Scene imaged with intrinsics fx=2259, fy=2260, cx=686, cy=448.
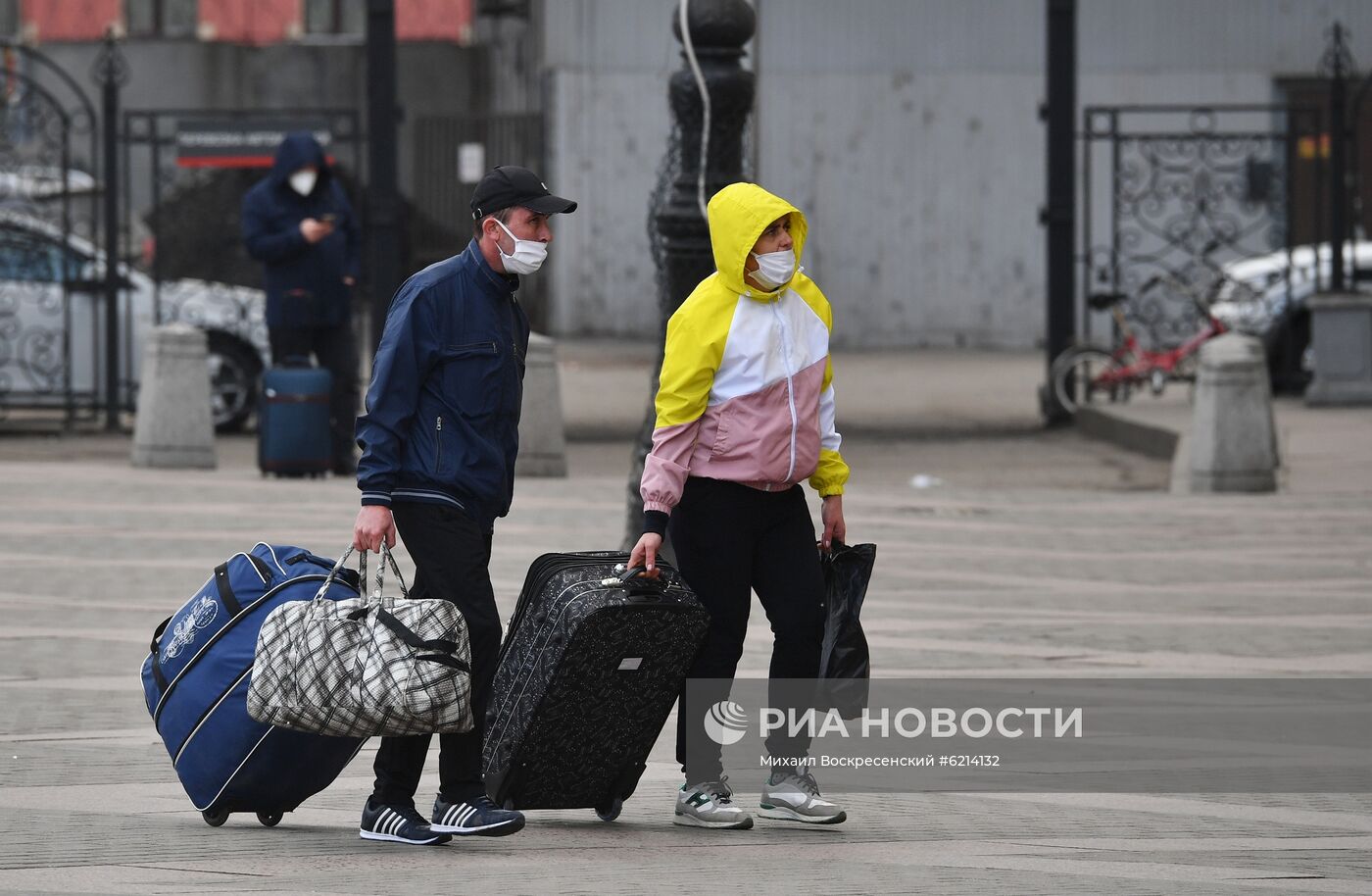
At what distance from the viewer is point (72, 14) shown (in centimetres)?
3325

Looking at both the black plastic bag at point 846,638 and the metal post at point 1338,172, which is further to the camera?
the metal post at point 1338,172

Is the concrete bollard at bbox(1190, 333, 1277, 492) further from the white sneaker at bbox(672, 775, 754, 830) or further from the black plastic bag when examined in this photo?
the white sneaker at bbox(672, 775, 754, 830)

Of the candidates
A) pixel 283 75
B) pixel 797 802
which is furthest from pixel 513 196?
pixel 283 75

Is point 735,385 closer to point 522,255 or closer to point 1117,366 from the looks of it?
point 522,255

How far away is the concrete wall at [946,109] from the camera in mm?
27391

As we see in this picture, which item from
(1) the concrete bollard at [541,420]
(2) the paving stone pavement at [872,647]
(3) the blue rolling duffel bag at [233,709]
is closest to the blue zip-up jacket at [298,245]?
(2) the paving stone pavement at [872,647]

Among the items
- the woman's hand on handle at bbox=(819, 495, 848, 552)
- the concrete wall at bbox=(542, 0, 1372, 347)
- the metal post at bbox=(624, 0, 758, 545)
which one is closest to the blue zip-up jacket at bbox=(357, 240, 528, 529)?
the woman's hand on handle at bbox=(819, 495, 848, 552)

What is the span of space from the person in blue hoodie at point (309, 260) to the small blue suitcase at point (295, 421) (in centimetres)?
10

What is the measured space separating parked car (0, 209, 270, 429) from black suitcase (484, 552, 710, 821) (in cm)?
1186

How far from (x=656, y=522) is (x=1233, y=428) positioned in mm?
8259

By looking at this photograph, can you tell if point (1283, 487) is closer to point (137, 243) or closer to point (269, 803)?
point (269, 803)

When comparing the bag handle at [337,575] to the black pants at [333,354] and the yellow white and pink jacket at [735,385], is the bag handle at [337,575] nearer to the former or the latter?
the yellow white and pink jacket at [735,385]

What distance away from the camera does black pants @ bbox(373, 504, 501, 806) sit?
546cm

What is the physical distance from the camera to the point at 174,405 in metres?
13.9
